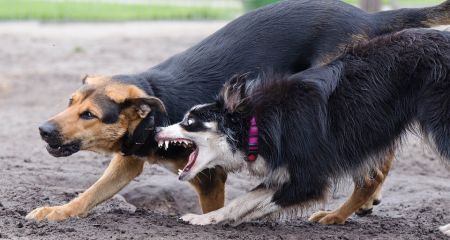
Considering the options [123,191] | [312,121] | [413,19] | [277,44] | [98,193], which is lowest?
[123,191]

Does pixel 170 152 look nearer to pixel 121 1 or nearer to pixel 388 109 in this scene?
pixel 388 109

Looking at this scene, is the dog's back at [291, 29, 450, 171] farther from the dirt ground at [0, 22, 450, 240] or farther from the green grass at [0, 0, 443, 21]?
the green grass at [0, 0, 443, 21]

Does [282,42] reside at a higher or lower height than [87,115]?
higher

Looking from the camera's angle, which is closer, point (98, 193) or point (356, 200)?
point (98, 193)

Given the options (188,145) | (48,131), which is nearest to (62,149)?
(48,131)

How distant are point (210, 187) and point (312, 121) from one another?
111 cm

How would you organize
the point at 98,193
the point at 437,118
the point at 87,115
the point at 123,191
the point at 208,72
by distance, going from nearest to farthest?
the point at 437,118
the point at 87,115
the point at 98,193
the point at 208,72
the point at 123,191

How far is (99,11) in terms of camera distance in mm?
22250

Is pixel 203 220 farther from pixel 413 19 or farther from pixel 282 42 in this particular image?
pixel 413 19

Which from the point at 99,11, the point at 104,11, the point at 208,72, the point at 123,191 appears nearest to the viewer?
the point at 208,72

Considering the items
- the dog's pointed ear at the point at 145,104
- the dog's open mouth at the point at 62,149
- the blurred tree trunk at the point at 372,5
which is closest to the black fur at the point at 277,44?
the dog's pointed ear at the point at 145,104

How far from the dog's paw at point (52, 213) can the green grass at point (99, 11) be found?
14.2m

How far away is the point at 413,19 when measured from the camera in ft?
20.9

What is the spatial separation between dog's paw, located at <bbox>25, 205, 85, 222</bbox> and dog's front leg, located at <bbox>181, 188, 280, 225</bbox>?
93cm
